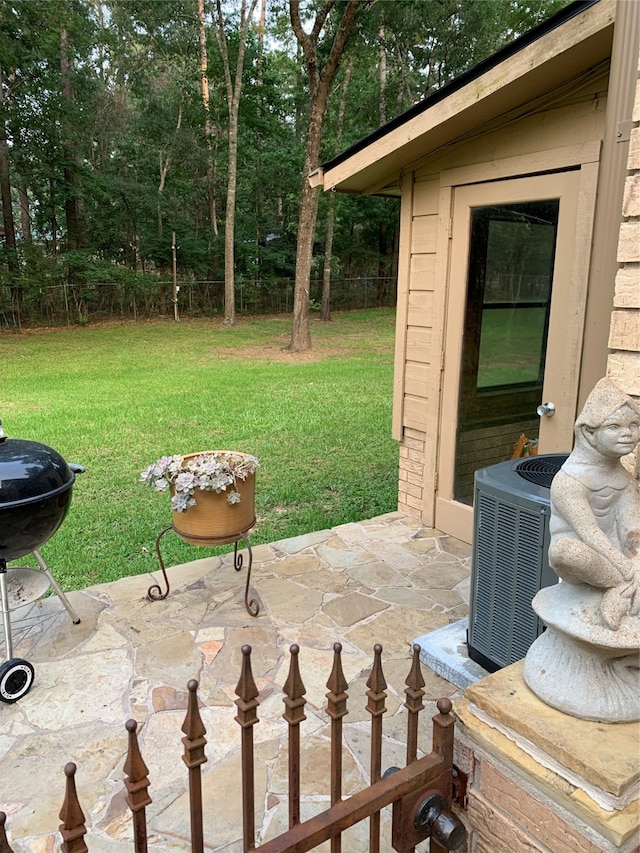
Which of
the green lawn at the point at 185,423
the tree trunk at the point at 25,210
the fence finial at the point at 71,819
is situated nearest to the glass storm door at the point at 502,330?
the green lawn at the point at 185,423

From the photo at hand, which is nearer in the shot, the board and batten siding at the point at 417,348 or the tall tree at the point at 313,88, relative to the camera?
the board and batten siding at the point at 417,348

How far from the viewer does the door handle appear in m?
3.45

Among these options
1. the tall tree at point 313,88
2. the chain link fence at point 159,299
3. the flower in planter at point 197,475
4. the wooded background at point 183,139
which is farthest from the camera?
the wooded background at point 183,139

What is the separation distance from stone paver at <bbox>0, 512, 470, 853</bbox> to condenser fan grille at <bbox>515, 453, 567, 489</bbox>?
3.34ft

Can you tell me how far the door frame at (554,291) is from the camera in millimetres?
3273

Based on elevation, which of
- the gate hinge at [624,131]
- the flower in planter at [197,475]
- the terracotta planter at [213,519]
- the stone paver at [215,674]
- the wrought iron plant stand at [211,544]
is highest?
the gate hinge at [624,131]

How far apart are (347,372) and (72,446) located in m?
5.64

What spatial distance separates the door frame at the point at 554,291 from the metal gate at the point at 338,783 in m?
2.35

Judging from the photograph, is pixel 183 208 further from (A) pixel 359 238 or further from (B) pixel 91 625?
(B) pixel 91 625

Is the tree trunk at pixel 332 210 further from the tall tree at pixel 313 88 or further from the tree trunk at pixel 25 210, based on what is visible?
the tree trunk at pixel 25 210

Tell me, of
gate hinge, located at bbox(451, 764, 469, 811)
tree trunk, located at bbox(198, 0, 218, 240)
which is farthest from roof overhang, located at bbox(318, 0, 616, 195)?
tree trunk, located at bbox(198, 0, 218, 240)

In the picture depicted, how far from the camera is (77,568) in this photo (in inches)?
153

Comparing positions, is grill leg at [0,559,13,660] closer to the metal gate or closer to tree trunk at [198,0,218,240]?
the metal gate

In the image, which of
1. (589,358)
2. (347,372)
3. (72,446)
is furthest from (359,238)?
(589,358)
